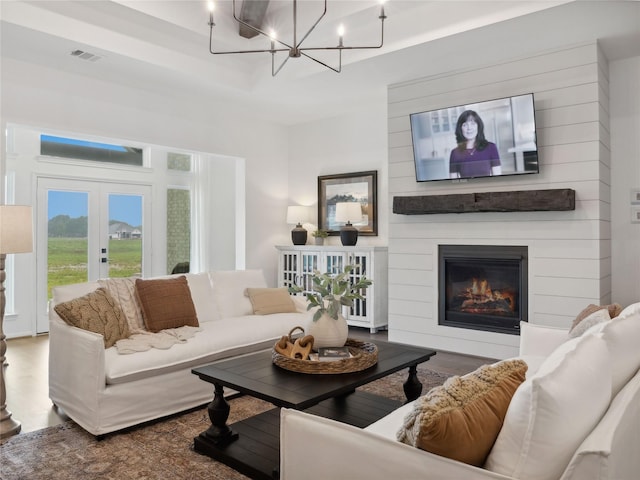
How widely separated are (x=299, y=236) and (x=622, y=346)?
4.97m

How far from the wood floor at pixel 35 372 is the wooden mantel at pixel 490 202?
137 centimetres

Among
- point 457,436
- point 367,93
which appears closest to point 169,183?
point 367,93

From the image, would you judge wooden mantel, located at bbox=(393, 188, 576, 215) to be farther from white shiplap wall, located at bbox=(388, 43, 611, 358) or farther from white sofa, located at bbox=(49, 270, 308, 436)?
white sofa, located at bbox=(49, 270, 308, 436)

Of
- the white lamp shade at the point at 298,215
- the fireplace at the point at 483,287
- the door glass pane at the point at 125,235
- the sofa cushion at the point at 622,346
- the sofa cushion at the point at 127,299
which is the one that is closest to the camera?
the sofa cushion at the point at 622,346

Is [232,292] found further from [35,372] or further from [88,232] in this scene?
[88,232]

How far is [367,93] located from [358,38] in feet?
3.55

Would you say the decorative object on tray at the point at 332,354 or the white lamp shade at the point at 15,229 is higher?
the white lamp shade at the point at 15,229

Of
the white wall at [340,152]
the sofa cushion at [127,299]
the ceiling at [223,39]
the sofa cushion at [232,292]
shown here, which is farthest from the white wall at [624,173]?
the sofa cushion at [127,299]

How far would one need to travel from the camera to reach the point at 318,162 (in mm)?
6660

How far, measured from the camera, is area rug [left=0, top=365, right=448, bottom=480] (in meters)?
2.35

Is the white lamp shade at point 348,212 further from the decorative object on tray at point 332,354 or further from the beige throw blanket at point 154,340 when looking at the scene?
the decorative object on tray at point 332,354

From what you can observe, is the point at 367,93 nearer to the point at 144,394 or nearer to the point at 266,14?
the point at 266,14

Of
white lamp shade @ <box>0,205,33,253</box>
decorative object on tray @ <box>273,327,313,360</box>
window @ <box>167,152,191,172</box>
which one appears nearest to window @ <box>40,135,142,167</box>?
window @ <box>167,152,191,172</box>

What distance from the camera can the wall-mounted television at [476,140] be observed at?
4156mm
